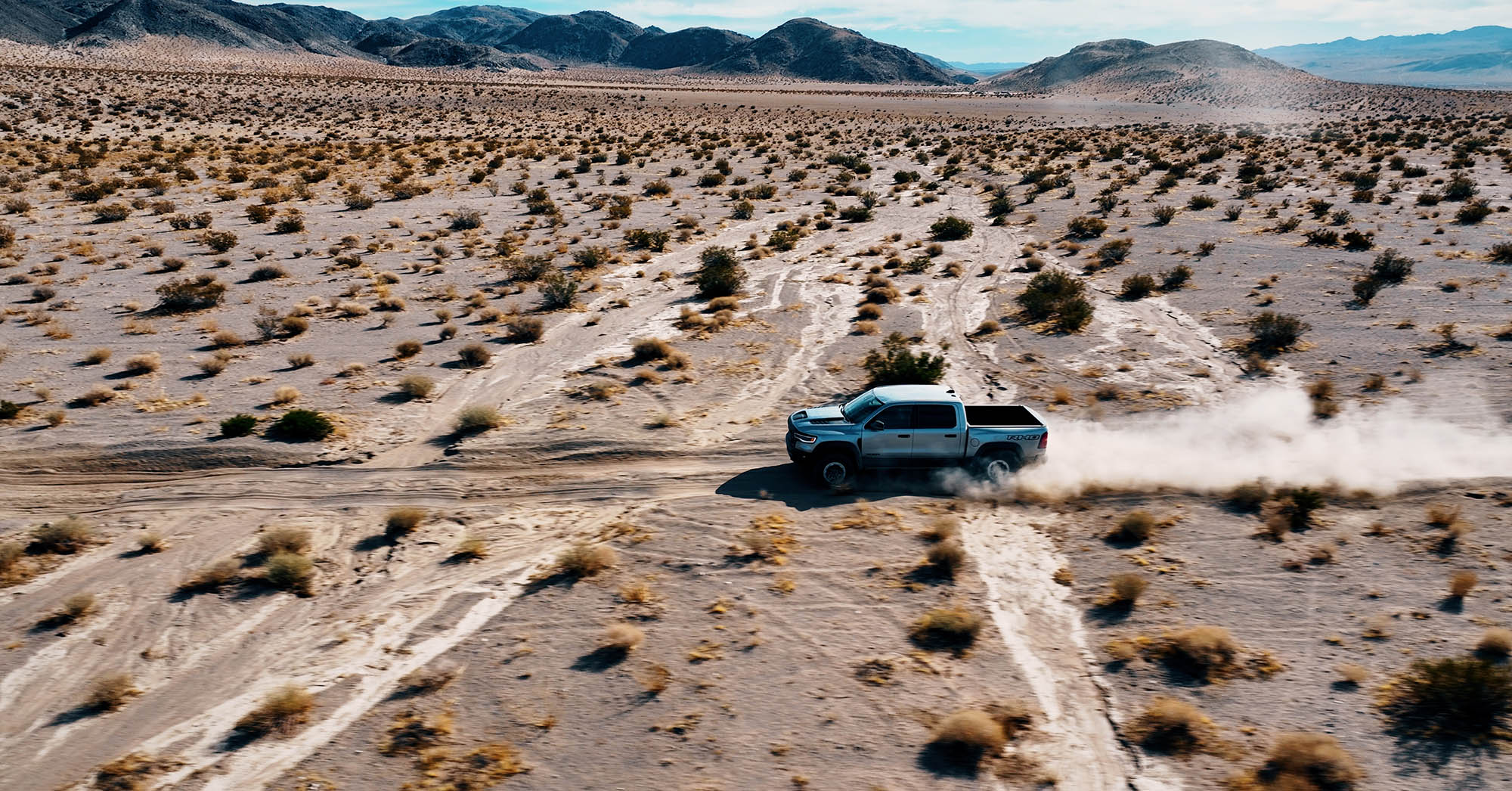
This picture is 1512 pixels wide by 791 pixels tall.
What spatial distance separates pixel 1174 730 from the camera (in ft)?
29.3

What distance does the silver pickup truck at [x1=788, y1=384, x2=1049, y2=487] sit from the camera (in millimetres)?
14734

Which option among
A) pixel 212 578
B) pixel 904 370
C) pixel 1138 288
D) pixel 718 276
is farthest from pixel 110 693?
pixel 1138 288

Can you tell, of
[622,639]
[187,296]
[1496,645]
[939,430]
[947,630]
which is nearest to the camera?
[1496,645]

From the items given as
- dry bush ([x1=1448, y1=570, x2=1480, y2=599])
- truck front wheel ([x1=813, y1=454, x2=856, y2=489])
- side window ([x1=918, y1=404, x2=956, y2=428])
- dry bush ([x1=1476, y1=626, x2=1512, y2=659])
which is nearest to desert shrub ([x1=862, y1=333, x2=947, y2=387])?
side window ([x1=918, y1=404, x2=956, y2=428])

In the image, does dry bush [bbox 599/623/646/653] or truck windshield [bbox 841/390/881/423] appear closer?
dry bush [bbox 599/623/646/653]

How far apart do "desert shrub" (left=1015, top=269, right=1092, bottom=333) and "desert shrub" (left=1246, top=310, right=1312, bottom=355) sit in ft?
14.3

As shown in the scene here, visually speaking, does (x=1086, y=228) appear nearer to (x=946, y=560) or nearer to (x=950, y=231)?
(x=950, y=231)

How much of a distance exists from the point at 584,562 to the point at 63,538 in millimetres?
8178

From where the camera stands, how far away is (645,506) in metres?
14.4

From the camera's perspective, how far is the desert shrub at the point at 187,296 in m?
24.9

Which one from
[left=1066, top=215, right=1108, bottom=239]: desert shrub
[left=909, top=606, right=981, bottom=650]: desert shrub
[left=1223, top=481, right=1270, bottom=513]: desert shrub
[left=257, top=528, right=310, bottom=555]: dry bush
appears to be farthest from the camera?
[left=1066, top=215, right=1108, bottom=239]: desert shrub

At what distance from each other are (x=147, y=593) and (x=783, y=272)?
23.1m

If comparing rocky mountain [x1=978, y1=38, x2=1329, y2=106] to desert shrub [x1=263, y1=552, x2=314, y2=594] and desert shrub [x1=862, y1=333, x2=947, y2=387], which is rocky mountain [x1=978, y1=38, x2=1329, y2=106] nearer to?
desert shrub [x1=862, y1=333, x2=947, y2=387]

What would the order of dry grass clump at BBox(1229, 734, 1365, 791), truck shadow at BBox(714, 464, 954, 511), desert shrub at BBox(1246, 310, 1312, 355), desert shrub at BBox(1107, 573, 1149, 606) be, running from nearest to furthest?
dry grass clump at BBox(1229, 734, 1365, 791) < desert shrub at BBox(1107, 573, 1149, 606) < truck shadow at BBox(714, 464, 954, 511) < desert shrub at BBox(1246, 310, 1312, 355)
